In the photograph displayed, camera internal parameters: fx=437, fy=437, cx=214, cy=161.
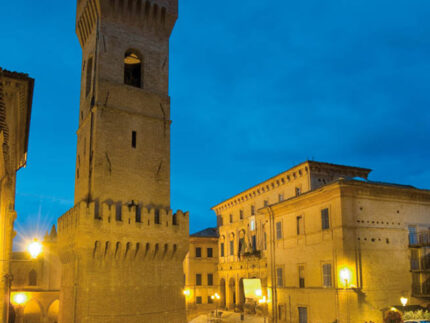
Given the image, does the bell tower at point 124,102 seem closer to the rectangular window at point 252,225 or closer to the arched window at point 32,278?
the rectangular window at point 252,225

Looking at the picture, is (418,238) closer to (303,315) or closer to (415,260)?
(415,260)

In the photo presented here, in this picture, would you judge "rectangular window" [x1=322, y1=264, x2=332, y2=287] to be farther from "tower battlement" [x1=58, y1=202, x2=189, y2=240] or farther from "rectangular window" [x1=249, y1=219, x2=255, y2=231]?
"rectangular window" [x1=249, y1=219, x2=255, y2=231]

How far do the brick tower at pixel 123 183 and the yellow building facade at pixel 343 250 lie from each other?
34.6ft

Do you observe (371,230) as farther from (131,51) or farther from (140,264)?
(131,51)

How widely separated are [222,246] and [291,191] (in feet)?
64.0

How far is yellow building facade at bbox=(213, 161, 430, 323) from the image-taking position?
30062 millimetres

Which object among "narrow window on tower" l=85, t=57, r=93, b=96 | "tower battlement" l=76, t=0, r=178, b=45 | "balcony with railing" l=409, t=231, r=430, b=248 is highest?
"tower battlement" l=76, t=0, r=178, b=45

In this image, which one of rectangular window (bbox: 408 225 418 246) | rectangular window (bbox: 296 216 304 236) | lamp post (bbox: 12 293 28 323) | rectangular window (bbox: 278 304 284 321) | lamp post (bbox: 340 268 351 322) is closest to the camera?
lamp post (bbox: 12 293 28 323)

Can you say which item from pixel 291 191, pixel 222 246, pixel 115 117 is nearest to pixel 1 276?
pixel 115 117

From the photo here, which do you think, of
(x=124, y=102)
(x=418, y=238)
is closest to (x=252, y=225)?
(x=418, y=238)

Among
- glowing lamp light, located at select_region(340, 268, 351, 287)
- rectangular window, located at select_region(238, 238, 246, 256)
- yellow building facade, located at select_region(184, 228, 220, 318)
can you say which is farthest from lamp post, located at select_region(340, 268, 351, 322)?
yellow building facade, located at select_region(184, 228, 220, 318)

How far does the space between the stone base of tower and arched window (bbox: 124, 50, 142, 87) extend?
1038cm

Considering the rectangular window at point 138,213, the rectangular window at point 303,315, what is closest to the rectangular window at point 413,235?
the rectangular window at point 303,315

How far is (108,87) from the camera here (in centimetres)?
2945
